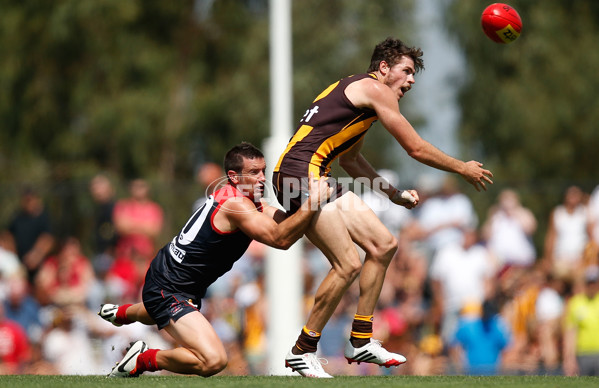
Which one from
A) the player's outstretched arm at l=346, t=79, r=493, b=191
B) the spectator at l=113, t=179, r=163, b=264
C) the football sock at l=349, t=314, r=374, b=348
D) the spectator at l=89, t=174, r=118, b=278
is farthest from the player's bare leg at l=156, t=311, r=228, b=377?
the spectator at l=89, t=174, r=118, b=278

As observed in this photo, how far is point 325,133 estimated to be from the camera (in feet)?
23.6

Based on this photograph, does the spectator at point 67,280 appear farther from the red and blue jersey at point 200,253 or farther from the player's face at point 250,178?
the player's face at point 250,178

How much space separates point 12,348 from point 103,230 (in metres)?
2.32

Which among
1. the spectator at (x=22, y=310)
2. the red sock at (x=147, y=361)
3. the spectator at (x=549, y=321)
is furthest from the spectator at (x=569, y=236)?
the red sock at (x=147, y=361)

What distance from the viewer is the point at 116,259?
13.6 m

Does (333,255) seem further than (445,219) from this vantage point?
No

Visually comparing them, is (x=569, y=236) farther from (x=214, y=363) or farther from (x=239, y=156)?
(x=214, y=363)

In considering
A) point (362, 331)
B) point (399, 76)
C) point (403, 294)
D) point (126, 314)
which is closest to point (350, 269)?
point (362, 331)

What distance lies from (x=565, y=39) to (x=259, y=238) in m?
18.0

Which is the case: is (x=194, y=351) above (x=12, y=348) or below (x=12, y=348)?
above

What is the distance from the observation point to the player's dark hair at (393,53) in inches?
289

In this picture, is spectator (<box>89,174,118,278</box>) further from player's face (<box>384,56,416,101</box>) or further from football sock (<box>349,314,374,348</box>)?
player's face (<box>384,56,416,101</box>)

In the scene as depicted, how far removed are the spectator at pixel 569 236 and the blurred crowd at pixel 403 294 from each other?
0.06ft

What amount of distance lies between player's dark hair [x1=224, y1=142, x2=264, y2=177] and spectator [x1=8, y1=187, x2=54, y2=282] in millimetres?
7593
